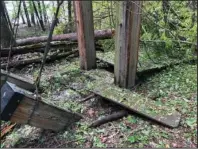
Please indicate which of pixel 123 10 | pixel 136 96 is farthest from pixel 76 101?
pixel 123 10

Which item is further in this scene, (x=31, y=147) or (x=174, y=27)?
(x=174, y=27)

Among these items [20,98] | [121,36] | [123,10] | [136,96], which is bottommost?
[136,96]

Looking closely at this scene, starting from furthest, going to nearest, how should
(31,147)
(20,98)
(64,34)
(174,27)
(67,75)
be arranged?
(64,34) < (174,27) < (67,75) < (31,147) < (20,98)

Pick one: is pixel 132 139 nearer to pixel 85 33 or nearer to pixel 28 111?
pixel 28 111

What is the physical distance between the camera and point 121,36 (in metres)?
3.99

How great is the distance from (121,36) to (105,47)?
2.15 m

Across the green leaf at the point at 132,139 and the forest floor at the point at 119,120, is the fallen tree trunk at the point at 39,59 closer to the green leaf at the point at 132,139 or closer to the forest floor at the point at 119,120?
the forest floor at the point at 119,120

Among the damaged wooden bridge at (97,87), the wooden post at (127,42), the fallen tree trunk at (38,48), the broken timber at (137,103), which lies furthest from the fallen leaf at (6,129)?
the fallen tree trunk at (38,48)

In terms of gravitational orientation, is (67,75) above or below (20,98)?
below

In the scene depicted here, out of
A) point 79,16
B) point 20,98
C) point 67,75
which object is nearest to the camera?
point 20,98

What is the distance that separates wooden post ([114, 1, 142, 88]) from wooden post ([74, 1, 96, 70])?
848 millimetres

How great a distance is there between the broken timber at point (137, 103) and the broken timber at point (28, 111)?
0.71 meters

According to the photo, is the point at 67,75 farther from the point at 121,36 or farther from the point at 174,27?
the point at 174,27

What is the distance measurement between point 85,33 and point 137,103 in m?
1.76
